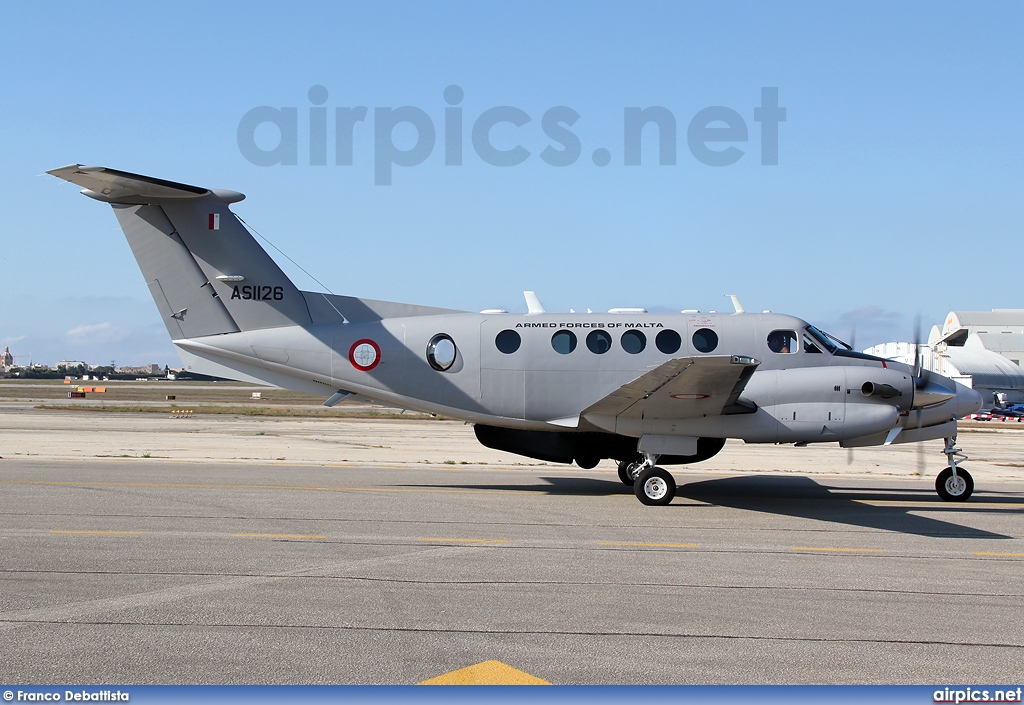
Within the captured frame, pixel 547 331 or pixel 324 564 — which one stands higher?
pixel 547 331

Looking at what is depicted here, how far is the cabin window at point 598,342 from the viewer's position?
14.6m

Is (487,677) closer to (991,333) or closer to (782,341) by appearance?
(782,341)

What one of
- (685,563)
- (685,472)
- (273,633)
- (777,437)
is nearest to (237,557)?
(273,633)

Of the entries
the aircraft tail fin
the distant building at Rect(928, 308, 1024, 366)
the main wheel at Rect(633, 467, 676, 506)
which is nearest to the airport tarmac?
the main wheel at Rect(633, 467, 676, 506)

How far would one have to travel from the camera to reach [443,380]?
14.7 m

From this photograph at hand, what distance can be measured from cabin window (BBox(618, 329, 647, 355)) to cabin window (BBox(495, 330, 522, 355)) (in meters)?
1.80

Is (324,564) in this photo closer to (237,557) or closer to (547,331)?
(237,557)

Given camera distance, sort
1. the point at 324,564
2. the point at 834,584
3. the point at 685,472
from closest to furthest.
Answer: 1. the point at 834,584
2. the point at 324,564
3. the point at 685,472

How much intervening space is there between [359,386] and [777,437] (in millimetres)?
7176

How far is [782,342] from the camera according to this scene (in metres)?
14.5

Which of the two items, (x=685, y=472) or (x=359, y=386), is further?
(x=685, y=472)

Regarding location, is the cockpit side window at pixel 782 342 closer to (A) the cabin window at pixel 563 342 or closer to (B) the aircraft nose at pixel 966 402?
(B) the aircraft nose at pixel 966 402

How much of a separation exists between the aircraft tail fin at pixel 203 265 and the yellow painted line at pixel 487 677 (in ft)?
34.1

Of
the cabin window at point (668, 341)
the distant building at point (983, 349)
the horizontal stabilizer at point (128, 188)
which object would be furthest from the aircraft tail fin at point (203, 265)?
the distant building at point (983, 349)
